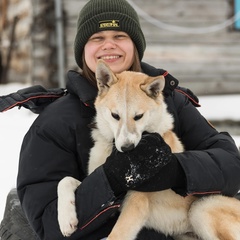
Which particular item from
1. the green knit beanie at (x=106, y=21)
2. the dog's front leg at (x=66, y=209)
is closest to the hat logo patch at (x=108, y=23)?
the green knit beanie at (x=106, y=21)

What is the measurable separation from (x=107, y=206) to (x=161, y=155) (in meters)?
0.37

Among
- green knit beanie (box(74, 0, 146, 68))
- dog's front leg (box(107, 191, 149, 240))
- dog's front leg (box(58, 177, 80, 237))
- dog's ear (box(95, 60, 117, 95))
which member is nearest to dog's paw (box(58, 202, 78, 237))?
dog's front leg (box(58, 177, 80, 237))

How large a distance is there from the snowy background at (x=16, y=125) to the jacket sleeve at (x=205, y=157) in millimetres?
2344

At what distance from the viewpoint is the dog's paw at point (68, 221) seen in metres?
2.14

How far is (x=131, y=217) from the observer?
88.8 inches

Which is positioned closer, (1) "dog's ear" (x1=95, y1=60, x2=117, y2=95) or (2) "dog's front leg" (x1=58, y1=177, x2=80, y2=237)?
(2) "dog's front leg" (x1=58, y1=177, x2=80, y2=237)

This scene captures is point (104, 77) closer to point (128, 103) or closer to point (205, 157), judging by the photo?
point (128, 103)

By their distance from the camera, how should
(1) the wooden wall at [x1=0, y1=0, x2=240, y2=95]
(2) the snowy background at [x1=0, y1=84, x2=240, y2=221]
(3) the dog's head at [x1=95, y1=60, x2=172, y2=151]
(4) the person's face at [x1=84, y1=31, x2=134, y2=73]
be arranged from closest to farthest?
(3) the dog's head at [x1=95, y1=60, x2=172, y2=151] < (4) the person's face at [x1=84, y1=31, x2=134, y2=73] < (2) the snowy background at [x1=0, y1=84, x2=240, y2=221] < (1) the wooden wall at [x1=0, y1=0, x2=240, y2=95]

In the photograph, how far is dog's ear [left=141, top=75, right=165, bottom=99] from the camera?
2.46 m

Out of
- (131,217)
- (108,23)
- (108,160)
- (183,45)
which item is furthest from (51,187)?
(183,45)

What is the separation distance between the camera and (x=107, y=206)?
215 cm

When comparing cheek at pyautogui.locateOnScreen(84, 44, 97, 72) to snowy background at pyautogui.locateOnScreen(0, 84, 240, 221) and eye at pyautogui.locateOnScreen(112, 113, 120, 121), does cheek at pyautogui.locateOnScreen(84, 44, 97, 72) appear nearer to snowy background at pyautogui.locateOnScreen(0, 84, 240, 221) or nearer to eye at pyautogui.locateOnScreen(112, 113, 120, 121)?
eye at pyautogui.locateOnScreen(112, 113, 120, 121)

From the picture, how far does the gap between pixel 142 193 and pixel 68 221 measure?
1.47 feet

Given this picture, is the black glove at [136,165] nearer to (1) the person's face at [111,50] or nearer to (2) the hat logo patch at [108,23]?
(1) the person's face at [111,50]
